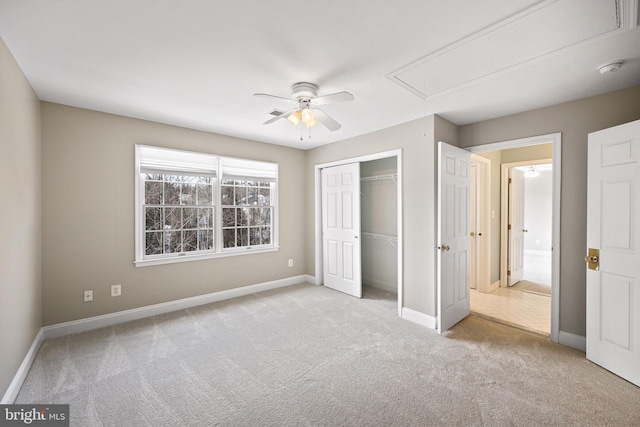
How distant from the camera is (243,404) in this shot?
2018 mm

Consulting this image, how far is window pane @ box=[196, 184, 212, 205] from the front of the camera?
407cm

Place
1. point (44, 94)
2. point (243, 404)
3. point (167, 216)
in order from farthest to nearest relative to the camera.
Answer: point (167, 216) → point (44, 94) → point (243, 404)

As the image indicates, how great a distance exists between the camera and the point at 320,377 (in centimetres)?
233

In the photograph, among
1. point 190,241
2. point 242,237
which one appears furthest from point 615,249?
point 190,241

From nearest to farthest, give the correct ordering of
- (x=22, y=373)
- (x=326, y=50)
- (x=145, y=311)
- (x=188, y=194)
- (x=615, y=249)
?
(x=326, y=50)
(x=22, y=373)
(x=615, y=249)
(x=145, y=311)
(x=188, y=194)

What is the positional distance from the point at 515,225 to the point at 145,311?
6.00 meters

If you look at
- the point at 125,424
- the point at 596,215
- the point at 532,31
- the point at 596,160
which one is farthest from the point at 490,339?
the point at 125,424

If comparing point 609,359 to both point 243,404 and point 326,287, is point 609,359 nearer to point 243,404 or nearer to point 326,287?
point 243,404

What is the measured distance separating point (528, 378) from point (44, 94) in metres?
5.19

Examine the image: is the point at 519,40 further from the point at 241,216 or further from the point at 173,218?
the point at 173,218

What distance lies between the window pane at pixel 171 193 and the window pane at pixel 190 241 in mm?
465

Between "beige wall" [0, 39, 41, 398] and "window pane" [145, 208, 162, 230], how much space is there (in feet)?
3.33

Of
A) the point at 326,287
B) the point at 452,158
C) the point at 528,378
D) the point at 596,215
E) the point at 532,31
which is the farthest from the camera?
the point at 326,287

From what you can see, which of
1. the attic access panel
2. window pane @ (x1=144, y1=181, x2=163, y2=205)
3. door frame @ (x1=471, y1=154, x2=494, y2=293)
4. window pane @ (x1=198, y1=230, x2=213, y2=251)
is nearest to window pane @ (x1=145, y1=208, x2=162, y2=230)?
window pane @ (x1=144, y1=181, x2=163, y2=205)
